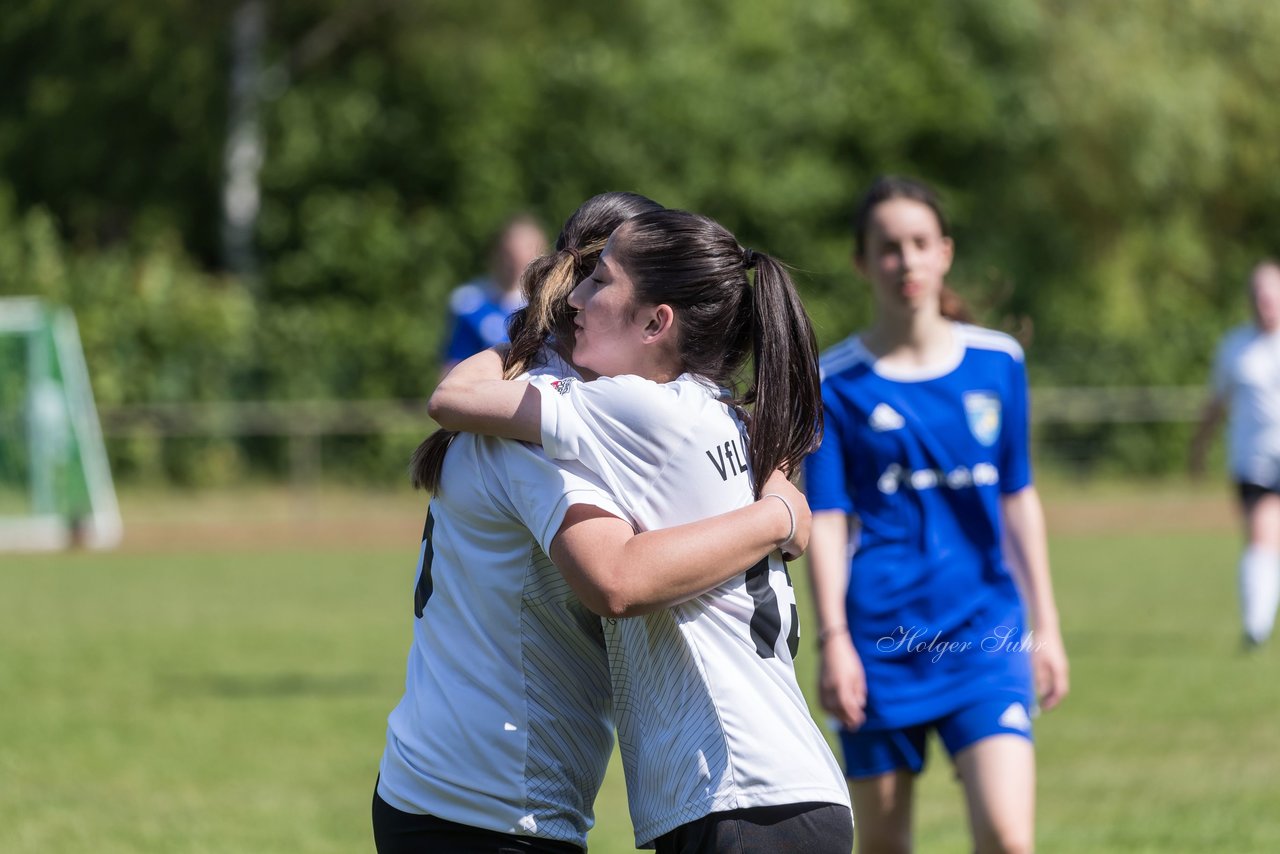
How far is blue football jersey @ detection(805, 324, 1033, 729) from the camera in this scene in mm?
4246

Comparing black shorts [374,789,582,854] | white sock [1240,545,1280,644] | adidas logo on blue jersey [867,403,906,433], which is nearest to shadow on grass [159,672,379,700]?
white sock [1240,545,1280,644]

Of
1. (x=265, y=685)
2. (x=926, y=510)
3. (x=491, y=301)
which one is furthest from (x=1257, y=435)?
(x=926, y=510)

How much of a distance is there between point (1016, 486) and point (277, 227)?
88.0 feet

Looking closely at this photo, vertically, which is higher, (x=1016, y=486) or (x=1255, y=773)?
(x=1016, y=486)

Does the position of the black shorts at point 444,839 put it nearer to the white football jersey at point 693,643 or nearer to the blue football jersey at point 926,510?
the white football jersey at point 693,643

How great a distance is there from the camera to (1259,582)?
32.4 ft

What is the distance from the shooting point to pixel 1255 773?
7.30 m

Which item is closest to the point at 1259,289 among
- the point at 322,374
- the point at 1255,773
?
the point at 1255,773

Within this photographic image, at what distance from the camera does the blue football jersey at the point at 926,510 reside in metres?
4.25

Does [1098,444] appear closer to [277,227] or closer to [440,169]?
[440,169]

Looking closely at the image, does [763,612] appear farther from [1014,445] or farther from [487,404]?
[1014,445]

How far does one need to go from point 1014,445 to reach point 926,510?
0.29 m

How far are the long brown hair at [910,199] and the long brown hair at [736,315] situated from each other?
6.67ft

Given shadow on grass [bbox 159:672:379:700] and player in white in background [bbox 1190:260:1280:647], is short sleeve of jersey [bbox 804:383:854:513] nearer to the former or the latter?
shadow on grass [bbox 159:672:379:700]
